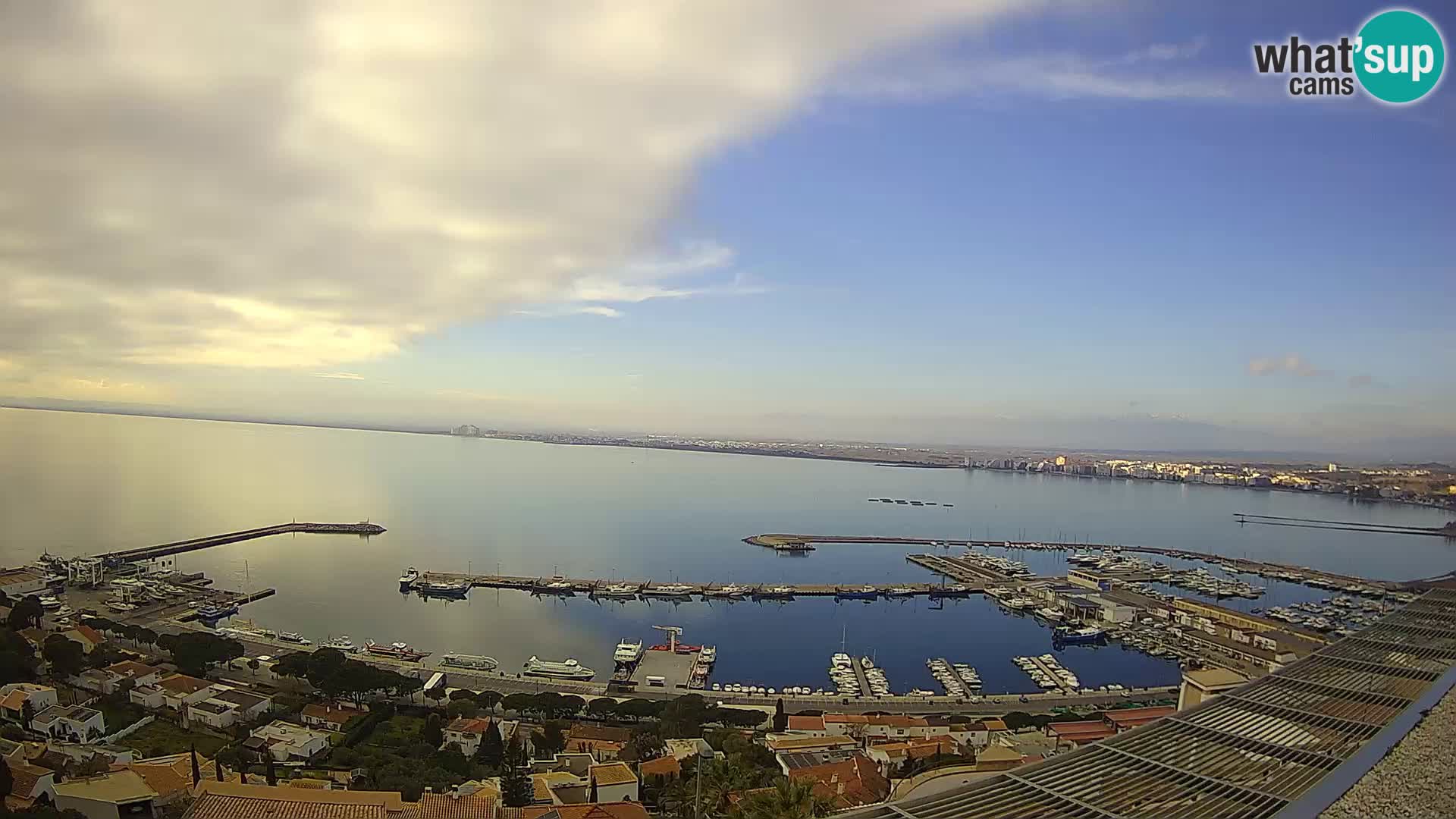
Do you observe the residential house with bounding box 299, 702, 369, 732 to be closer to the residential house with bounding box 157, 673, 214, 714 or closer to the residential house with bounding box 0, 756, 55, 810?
the residential house with bounding box 157, 673, 214, 714

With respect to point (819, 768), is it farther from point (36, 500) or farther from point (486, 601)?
point (36, 500)

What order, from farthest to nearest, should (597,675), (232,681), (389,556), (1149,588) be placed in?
1. (389,556)
2. (1149,588)
3. (597,675)
4. (232,681)

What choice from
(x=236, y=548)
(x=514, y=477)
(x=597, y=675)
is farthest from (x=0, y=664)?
(x=514, y=477)

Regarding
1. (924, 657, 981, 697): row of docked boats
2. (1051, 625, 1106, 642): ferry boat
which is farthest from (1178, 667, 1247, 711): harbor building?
(1051, 625, 1106, 642): ferry boat

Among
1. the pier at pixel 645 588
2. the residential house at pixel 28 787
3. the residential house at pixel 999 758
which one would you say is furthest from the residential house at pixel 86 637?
the residential house at pixel 999 758

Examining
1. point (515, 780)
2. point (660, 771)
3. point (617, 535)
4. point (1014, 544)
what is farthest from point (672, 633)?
point (1014, 544)

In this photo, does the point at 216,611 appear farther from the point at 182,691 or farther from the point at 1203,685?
the point at 1203,685
